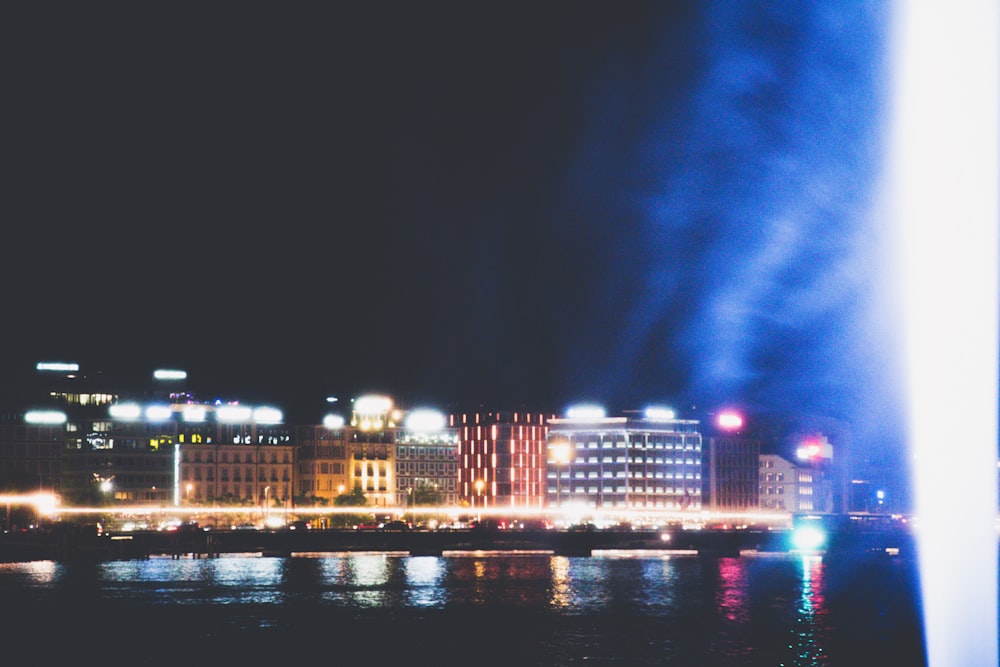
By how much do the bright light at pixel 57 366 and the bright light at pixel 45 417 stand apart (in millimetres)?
16632

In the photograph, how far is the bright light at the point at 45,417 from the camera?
585 feet

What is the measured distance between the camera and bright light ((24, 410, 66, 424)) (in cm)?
17838

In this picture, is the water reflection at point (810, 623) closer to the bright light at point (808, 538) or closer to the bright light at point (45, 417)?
the bright light at point (808, 538)

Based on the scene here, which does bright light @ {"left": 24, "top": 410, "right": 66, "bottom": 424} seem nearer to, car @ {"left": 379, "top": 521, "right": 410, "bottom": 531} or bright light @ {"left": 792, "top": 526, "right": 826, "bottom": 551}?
car @ {"left": 379, "top": 521, "right": 410, "bottom": 531}

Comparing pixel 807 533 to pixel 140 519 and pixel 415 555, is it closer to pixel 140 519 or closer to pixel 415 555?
pixel 415 555

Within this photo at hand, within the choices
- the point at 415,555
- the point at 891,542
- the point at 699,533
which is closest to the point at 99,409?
the point at 415,555

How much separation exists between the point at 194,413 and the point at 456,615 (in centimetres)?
11004

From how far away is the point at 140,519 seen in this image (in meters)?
180

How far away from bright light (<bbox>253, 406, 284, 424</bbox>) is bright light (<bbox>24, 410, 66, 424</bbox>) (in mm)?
26188

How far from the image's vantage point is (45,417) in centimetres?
17938

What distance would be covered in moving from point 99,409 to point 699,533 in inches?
3058

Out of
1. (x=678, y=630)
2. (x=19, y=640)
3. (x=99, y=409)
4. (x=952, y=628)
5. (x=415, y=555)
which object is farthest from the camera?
(x=99, y=409)

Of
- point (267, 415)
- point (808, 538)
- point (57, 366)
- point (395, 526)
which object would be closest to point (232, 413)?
point (267, 415)

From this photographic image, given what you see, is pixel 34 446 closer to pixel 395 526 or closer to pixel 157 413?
pixel 157 413
